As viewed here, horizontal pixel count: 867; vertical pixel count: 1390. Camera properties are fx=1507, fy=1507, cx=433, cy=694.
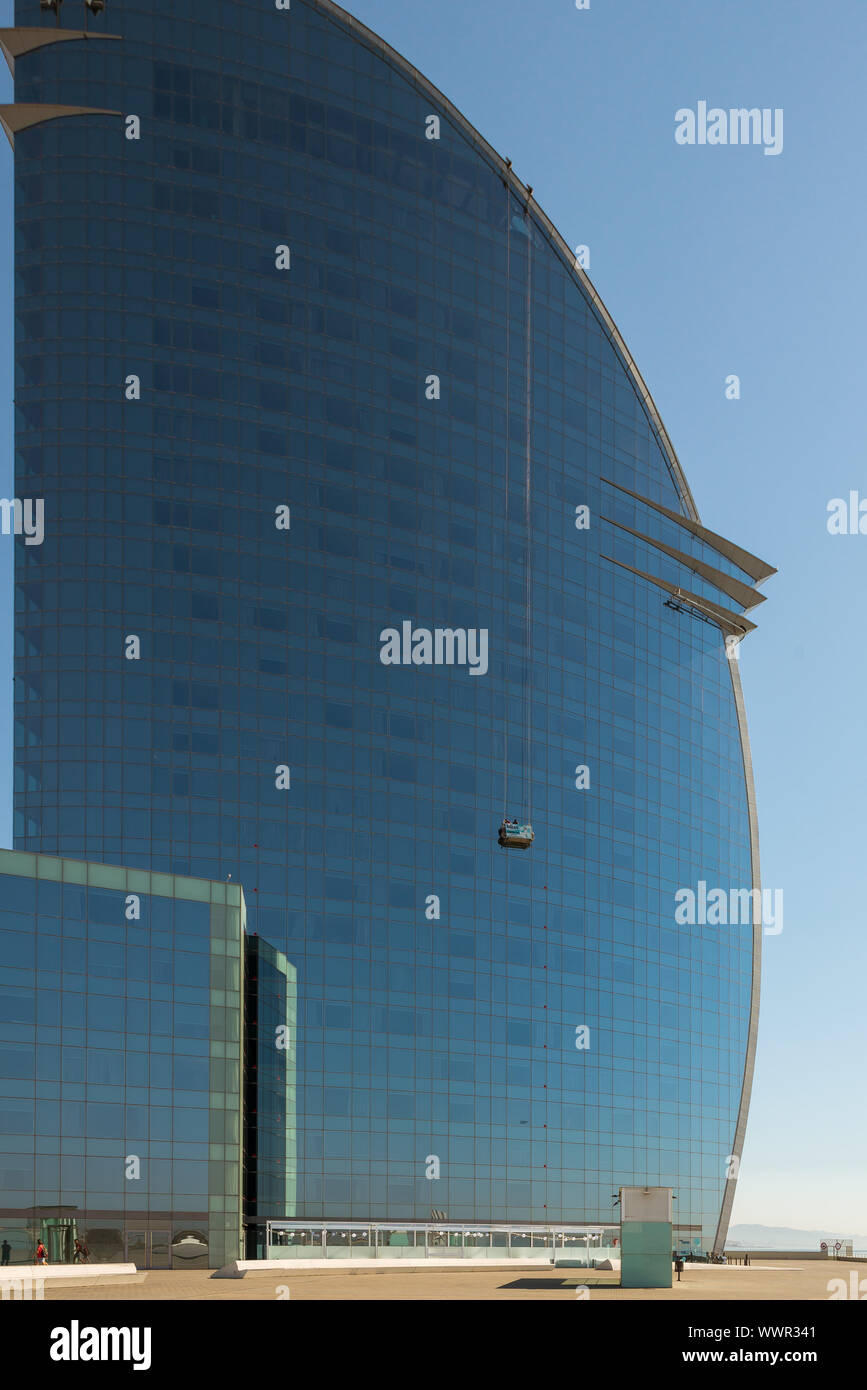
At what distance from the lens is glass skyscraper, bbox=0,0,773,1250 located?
290 ft

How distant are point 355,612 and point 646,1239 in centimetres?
5813

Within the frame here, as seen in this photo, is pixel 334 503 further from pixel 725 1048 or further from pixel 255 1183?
pixel 725 1048

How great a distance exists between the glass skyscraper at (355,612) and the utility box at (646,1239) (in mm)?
43865

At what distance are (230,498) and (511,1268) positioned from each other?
48.9m

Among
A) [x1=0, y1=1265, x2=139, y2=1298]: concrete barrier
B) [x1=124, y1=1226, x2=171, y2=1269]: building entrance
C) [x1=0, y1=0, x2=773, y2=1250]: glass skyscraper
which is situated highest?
[x1=0, y1=0, x2=773, y2=1250]: glass skyscraper

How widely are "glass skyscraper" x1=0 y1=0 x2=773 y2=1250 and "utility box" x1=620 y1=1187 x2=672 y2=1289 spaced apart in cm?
4386

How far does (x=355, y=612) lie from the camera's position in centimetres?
9638

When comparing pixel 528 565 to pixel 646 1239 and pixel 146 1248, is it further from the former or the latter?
pixel 646 1239

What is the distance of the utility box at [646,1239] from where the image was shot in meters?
43.2

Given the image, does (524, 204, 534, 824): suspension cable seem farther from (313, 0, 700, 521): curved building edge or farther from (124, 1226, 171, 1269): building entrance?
(124, 1226, 171, 1269): building entrance

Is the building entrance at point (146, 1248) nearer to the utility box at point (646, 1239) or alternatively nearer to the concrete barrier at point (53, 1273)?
the concrete barrier at point (53, 1273)

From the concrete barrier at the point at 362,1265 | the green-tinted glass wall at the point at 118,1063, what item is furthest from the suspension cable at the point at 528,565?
the concrete barrier at the point at 362,1265

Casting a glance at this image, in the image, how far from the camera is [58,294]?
89.2m

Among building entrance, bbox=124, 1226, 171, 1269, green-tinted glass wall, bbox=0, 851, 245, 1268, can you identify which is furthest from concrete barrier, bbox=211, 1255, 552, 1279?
green-tinted glass wall, bbox=0, 851, 245, 1268
